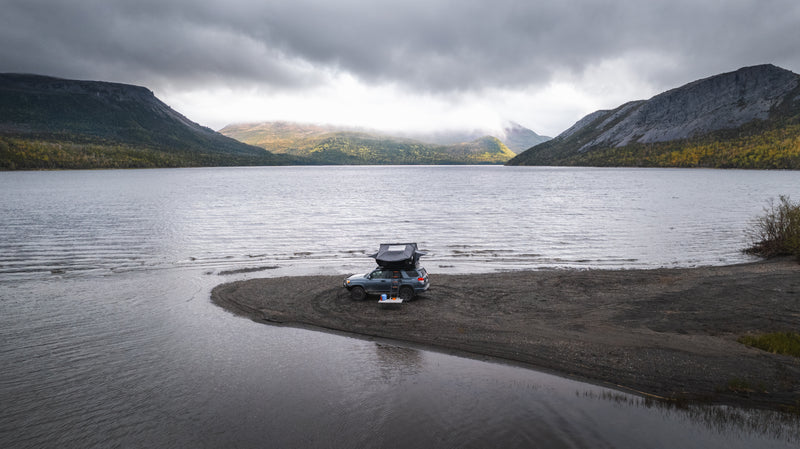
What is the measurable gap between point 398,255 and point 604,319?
11.0 m

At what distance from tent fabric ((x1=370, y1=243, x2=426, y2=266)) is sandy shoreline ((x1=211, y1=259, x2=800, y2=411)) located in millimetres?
2358

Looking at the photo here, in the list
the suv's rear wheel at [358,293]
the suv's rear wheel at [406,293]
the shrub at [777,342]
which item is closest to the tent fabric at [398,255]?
the suv's rear wheel at [406,293]

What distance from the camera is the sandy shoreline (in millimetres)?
14555

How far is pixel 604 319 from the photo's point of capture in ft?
66.0

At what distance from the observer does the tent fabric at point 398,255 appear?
2414cm

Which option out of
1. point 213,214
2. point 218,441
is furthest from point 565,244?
point 213,214

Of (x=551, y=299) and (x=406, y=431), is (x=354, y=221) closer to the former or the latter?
(x=551, y=299)

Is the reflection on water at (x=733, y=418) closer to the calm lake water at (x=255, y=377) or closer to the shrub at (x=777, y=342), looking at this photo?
the calm lake water at (x=255, y=377)

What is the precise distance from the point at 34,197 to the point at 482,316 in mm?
110874

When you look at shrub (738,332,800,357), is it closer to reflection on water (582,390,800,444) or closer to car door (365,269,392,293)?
reflection on water (582,390,800,444)

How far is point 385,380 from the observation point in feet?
50.7

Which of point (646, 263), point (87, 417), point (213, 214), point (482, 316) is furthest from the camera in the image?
point (213, 214)

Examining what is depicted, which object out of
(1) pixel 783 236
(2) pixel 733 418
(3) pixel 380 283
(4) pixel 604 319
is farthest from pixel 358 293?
(1) pixel 783 236

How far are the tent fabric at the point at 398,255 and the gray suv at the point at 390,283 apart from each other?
0.50 metres
